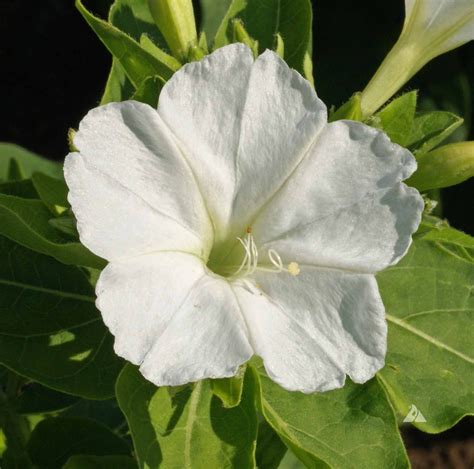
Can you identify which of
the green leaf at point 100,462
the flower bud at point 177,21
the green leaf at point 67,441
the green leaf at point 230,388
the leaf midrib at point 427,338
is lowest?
the green leaf at point 67,441

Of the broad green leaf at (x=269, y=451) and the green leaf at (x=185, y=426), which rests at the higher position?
the green leaf at (x=185, y=426)

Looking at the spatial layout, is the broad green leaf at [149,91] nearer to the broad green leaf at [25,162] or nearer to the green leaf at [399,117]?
the green leaf at [399,117]

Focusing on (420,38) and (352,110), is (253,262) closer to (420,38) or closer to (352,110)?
(352,110)

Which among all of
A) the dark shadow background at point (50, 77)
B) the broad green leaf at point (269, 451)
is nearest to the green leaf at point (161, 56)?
the broad green leaf at point (269, 451)

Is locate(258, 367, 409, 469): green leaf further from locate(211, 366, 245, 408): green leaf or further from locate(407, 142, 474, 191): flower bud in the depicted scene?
locate(407, 142, 474, 191): flower bud

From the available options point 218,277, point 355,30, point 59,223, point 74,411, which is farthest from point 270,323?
point 355,30

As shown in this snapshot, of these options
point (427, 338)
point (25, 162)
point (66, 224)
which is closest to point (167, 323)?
point (66, 224)

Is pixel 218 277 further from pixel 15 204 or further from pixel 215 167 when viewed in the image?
pixel 15 204
